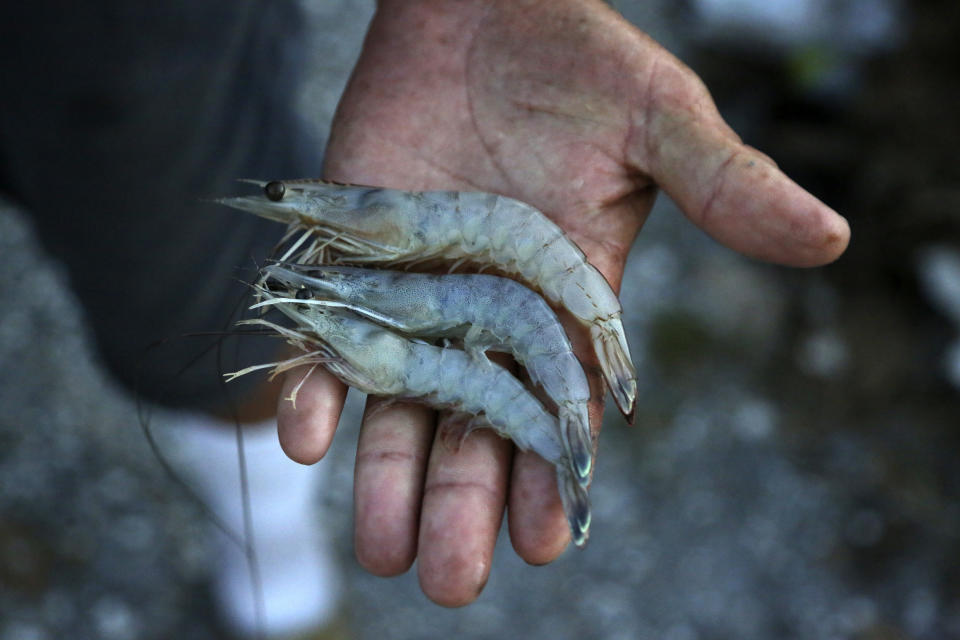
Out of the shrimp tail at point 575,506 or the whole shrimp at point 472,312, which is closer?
the shrimp tail at point 575,506

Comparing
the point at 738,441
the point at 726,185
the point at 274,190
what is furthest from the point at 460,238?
the point at 738,441

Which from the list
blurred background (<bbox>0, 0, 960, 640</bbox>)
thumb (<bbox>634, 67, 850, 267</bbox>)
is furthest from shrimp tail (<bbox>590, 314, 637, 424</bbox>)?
blurred background (<bbox>0, 0, 960, 640</bbox>)

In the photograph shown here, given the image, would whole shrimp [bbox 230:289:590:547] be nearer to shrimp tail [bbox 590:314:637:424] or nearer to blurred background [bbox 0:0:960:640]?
shrimp tail [bbox 590:314:637:424]

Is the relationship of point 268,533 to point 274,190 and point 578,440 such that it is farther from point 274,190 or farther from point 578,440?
point 578,440

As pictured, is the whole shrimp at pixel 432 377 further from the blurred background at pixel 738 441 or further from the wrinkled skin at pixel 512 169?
the blurred background at pixel 738 441

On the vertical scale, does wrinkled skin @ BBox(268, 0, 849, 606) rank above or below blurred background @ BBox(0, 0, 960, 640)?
above

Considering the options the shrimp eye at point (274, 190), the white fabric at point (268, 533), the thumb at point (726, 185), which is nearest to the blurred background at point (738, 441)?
the white fabric at point (268, 533)

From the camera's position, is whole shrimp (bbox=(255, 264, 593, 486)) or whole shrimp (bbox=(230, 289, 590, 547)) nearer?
Result: whole shrimp (bbox=(230, 289, 590, 547))
